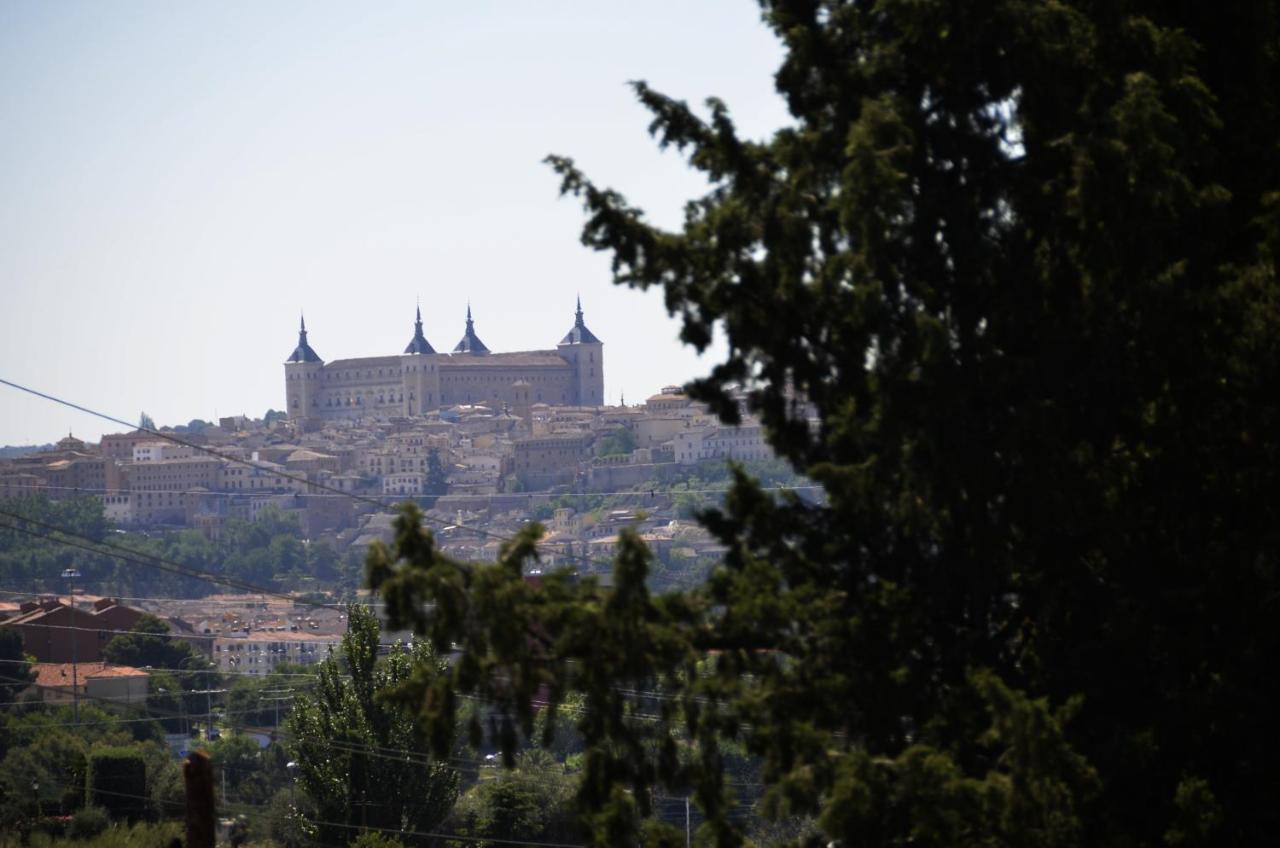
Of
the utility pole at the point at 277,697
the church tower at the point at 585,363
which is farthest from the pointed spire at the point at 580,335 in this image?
the utility pole at the point at 277,697

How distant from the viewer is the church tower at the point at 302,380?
16400 cm

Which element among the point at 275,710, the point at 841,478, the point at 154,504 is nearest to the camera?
the point at 841,478

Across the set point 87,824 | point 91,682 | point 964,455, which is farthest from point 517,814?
point 91,682

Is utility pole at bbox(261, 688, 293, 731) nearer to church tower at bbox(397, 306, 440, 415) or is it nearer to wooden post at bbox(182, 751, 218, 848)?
wooden post at bbox(182, 751, 218, 848)

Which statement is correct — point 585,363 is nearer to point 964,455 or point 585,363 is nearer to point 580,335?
point 580,335

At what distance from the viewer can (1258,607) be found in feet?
22.8

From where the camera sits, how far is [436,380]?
158 meters

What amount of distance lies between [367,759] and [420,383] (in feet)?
464

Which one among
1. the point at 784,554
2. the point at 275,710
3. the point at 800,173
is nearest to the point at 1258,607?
the point at 784,554

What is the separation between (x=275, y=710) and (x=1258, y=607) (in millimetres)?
38250

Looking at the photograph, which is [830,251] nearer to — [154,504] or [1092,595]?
[1092,595]

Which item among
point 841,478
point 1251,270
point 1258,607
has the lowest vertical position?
point 1258,607

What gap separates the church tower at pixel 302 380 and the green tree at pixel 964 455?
158569 millimetres

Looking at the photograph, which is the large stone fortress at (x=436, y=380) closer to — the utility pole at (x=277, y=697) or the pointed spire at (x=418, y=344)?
the pointed spire at (x=418, y=344)
